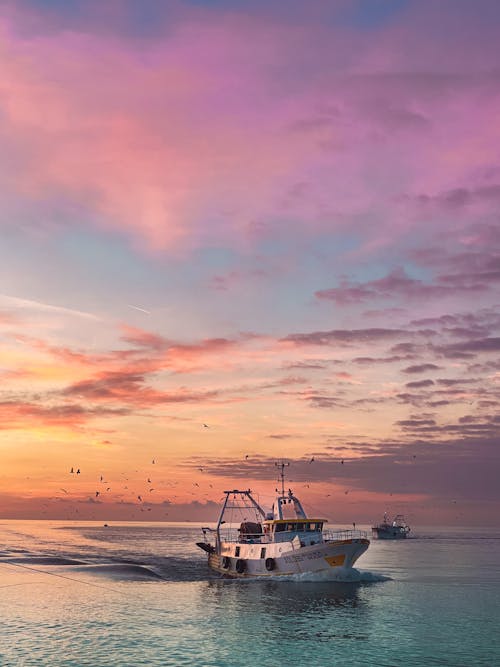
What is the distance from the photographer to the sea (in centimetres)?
5003

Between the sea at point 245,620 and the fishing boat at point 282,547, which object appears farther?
the fishing boat at point 282,547

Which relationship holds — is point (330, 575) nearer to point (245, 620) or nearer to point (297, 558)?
point (297, 558)

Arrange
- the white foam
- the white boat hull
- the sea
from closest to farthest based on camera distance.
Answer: the sea
the white boat hull
the white foam

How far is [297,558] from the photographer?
288ft

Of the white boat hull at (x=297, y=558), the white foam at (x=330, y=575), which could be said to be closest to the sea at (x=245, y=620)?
the white foam at (x=330, y=575)

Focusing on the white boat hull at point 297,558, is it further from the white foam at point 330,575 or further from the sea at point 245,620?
the sea at point 245,620

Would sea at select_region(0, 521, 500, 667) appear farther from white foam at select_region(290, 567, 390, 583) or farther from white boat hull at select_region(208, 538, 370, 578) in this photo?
white boat hull at select_region(208, 538, 370, 578)

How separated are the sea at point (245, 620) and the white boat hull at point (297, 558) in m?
1.77

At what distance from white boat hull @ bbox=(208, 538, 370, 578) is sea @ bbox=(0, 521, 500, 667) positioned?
5.79 feet

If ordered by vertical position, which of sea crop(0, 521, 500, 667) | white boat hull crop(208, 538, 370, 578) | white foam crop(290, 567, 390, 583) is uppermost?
white boat hull crop(208, 538, 370, 578)

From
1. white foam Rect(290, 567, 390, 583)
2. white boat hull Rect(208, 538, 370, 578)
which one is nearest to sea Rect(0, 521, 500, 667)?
white foam Rect(290, 567, 390, 583)

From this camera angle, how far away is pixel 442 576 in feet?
389

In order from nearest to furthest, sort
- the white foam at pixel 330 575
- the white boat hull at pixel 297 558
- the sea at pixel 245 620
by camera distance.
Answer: the sea at pixel 245 620, the white boat hull at pixel 297 558, the white foam at pixel 330 575

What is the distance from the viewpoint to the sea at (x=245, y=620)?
50031 millimetres
